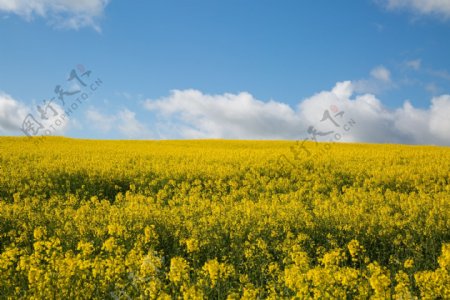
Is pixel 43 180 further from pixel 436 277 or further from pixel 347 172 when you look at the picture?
pixel 436 277

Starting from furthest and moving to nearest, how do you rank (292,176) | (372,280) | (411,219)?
(292,176) < (411,219) < (372,280)

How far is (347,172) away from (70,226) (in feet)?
43.8

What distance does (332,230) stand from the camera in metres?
10.5

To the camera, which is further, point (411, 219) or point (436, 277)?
point (411, 219)

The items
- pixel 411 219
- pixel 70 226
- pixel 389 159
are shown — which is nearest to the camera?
pixel 70 226

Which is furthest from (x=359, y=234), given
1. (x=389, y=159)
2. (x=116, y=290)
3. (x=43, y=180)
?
(x=389, y=159)

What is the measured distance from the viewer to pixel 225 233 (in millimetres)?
9922

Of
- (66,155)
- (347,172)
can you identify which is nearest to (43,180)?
(66,155)

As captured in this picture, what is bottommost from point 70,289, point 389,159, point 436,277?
point 70,289

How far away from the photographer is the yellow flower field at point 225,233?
5980 mm

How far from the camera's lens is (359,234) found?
10312 mm

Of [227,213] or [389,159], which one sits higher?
[389,159]

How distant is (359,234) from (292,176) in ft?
28.2

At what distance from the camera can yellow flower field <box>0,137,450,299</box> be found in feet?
19.6
